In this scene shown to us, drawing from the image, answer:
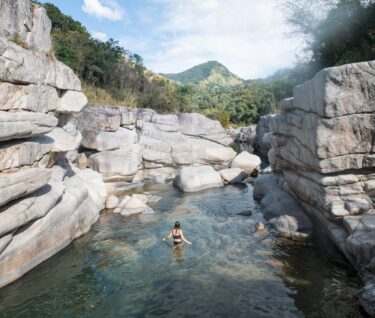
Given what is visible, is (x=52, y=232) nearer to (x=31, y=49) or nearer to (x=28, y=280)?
(x=28, y=280)

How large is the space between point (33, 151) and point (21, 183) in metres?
1.78

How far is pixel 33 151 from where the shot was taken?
10.2 meters

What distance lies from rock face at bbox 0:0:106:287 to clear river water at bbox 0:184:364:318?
0.58m

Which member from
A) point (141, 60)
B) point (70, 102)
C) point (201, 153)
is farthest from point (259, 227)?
point (141, 60)

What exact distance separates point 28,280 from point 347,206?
8.41 meters

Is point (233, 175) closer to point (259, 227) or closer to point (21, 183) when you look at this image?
point (259, 227)

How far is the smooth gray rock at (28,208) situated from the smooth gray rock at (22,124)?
5.46ft

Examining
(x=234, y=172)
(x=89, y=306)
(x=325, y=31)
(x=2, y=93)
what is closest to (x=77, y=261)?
(x=89, y=306)

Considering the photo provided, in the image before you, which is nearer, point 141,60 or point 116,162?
point 116,162

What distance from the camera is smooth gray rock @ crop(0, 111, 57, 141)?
845 cm

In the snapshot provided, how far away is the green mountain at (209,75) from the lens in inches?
6621

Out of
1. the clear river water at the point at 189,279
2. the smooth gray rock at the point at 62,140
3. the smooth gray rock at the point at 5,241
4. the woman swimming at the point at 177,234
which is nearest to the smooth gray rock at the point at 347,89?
the clear river water at the point at 189,279

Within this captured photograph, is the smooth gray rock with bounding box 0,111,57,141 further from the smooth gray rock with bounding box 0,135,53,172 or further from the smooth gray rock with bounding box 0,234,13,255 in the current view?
the smooth gray rock with bounding box 0,234,13,255

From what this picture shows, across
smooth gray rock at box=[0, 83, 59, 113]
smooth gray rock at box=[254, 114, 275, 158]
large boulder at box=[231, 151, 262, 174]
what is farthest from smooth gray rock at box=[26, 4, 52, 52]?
smooth gray rock at box=[254, 114, 275, 158]
